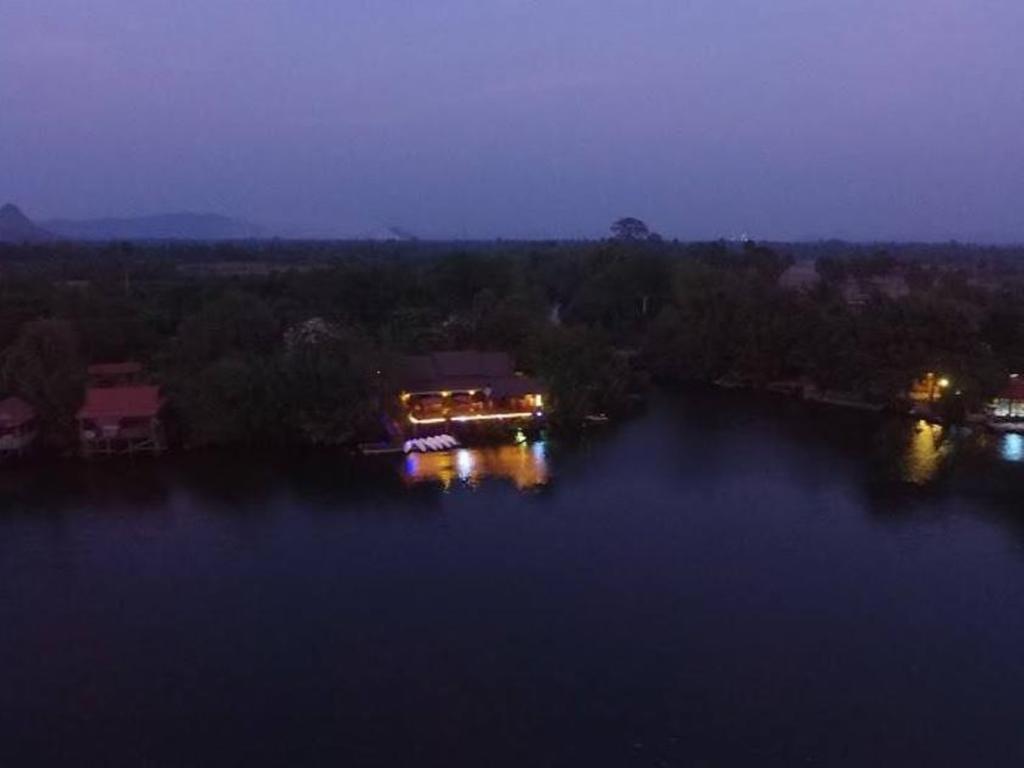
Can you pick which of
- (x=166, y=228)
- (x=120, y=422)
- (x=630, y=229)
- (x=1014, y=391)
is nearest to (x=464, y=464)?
(x=120, y=422)

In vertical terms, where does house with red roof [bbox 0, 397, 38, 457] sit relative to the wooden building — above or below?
below

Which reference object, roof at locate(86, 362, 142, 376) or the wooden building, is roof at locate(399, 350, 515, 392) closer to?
roof at locate(86, 362, 142, 376)

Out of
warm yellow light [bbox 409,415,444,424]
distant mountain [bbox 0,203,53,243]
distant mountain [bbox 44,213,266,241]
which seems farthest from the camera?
distant mountain [bbox 44,213,266,241]

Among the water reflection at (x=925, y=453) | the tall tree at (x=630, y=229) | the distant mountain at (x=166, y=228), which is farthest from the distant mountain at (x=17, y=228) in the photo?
the water reflection at (x=925, y=453)

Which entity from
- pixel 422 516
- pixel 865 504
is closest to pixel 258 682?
pixel 422 516

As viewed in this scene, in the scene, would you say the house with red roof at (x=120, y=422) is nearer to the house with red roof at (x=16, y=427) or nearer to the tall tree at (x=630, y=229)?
the house with red roof at (x=16, y=427)

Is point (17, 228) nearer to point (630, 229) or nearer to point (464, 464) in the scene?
point (630, 229)

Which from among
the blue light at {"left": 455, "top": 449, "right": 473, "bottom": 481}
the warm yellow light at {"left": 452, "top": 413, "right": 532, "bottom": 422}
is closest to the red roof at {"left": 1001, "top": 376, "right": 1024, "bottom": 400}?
the warm yellow light at {"left": 452, "top": 413, "right": 532, "bottom": 422}
